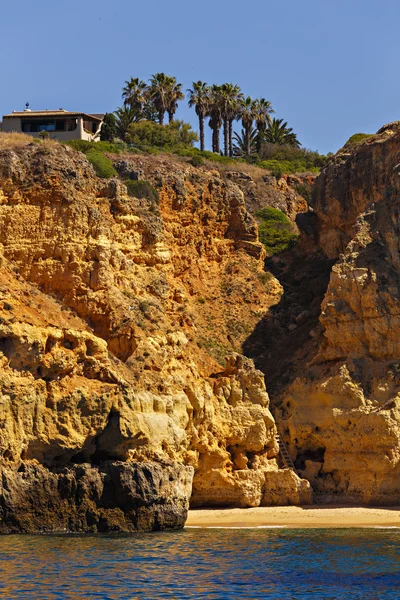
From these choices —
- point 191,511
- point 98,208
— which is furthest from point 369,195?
point 191,511

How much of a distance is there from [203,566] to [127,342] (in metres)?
15.3

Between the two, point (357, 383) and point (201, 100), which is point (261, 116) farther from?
point (357, 383)

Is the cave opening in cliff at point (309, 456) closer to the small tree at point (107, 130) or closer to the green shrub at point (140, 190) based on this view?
the green shrub at point (140, 190)

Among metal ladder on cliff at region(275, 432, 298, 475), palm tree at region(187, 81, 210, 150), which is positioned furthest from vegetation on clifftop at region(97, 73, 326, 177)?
metal ladder on cliff at region(275, 432, 298, 475)

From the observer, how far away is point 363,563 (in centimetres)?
4262

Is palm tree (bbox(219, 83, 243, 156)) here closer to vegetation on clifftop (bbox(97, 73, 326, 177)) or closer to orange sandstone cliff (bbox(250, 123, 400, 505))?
vegetation on clifftop (bbox(97, 73, 326, 177))

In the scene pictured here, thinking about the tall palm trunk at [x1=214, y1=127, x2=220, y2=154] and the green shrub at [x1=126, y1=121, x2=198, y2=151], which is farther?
the tall palm trunk at [x1=214, y1=127, x2=220, y2=154]

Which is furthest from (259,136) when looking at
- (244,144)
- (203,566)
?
(203,566)

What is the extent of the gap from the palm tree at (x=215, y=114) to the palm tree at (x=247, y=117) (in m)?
2.51

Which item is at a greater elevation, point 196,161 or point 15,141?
point 196,161

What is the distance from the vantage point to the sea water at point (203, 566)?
3791 centimetres

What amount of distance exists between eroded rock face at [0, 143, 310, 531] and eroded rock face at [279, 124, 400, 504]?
6.47 feet

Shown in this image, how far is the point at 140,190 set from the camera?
63875 mm

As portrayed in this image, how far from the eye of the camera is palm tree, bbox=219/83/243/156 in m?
87.5
